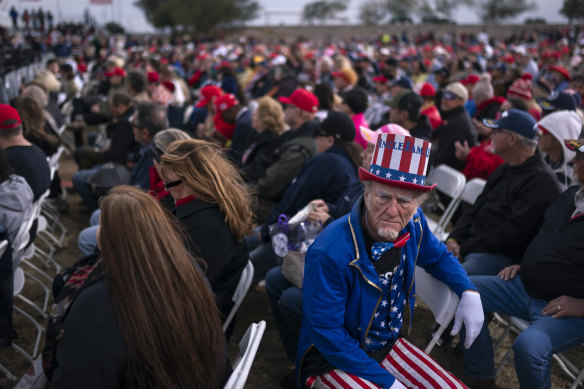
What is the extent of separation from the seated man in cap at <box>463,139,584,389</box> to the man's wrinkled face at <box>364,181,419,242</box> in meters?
1.13

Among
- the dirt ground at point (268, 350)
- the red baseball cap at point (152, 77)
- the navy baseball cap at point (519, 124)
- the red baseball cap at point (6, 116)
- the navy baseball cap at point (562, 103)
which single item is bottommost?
the dirt ground at point (268, 350)

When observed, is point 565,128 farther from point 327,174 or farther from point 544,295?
point 327,174

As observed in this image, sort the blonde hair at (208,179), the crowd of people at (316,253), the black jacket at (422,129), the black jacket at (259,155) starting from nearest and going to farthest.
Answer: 1. the crowd of people at (316,253)
2. the blonde hair at (208,179)
3. the black jacket at (259,155)
4. the black jacket at (422,129)

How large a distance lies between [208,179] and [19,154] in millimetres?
2126

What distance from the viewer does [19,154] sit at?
146 inches

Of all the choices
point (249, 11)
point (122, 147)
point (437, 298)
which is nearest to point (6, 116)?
point (122, 147)

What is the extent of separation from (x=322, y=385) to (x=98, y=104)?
7.31 metres

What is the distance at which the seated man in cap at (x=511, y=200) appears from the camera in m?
3.12

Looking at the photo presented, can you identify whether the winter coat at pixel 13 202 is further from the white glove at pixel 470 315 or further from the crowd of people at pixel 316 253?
the white glove at pixel 470 315

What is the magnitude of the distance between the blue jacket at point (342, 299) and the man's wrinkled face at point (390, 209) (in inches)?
3.8

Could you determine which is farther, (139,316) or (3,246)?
(3,246)

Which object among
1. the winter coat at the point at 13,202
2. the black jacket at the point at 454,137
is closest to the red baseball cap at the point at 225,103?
the black jacket at the point at 454,137

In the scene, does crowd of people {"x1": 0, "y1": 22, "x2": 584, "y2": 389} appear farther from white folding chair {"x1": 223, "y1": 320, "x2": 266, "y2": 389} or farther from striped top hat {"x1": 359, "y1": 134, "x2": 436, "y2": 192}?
white folding chair {"x1": 223, "y1": 320, "x2": 266, "y2": 389}

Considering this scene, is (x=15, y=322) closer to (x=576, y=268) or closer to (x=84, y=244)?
(x=84, y=244)
